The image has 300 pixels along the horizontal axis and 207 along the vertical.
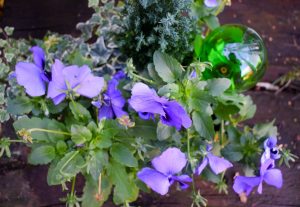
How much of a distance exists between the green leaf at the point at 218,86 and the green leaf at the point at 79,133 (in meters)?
0.25

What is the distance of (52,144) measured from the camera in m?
0.99

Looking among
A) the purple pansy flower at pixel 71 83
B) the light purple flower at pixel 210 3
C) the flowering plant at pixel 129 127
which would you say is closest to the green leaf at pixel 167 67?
the flowering plant at pixel 129 127

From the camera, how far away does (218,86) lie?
969mm

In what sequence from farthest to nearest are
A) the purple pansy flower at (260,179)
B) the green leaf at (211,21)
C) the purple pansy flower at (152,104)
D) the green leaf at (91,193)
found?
the green leaf at (211,21) < the green leaf at (91,193) < the purple pansy flower at (260,179) < the purple pansy flower at (152,104)

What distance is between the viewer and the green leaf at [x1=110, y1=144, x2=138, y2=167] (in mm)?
946

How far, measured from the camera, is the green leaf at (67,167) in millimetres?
919

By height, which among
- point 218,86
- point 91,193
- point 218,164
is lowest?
point 91,193

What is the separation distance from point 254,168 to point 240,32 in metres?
0.30

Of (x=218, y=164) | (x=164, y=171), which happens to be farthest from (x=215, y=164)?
(x=164, y=171)

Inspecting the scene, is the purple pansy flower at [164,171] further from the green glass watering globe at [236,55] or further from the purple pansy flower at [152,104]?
the green glass watering globe at [236,55]

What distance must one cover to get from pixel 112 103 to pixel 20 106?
0.60ft

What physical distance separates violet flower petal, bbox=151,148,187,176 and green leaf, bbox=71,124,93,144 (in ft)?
0.45

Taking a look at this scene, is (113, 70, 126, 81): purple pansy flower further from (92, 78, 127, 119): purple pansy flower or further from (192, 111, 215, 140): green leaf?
(192, 111, 215, 140): green leaf

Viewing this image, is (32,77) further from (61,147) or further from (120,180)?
(120,180)
